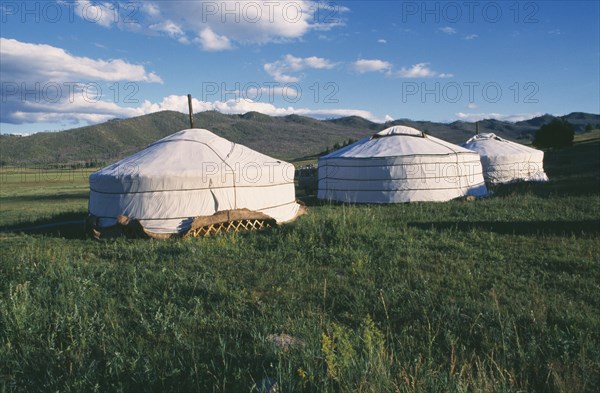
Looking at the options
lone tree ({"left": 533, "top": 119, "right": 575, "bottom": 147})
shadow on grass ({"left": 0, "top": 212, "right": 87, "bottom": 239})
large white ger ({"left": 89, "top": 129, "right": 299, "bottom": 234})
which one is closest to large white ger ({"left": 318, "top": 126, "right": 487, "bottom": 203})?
large white ger ({"left": 89, "top": 129, "right": 299, "bottom": 234})

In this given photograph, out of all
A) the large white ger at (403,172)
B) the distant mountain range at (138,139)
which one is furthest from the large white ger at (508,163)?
the distant mountain range at (138,139)

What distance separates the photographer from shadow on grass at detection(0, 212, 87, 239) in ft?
30.3

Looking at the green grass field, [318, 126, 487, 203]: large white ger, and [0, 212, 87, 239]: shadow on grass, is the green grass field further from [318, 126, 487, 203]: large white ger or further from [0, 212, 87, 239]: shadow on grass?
[318, 126, 487, 203]: large white ger

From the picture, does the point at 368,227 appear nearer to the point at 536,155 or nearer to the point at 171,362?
the point at 171,362

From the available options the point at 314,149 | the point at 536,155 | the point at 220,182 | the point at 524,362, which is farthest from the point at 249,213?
the point at 314,149

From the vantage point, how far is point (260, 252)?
6215 mm

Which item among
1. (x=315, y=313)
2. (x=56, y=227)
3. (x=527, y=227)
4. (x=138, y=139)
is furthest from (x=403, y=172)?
(x=138, y=139)

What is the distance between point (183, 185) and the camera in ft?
29.0

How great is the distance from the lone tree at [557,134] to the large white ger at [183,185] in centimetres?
3645

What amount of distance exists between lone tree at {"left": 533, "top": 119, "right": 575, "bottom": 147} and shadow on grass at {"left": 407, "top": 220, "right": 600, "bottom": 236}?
3458 centimetres

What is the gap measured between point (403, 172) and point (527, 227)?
17.5 ft

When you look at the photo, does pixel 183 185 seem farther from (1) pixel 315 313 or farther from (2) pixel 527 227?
(2) pixel 527 227

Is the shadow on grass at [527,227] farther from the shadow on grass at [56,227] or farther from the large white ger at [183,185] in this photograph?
the shadow on grass at [56,227]

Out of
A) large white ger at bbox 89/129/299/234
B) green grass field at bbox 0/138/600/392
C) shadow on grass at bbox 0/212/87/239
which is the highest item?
large white ger at bbox 89/129/299/234
